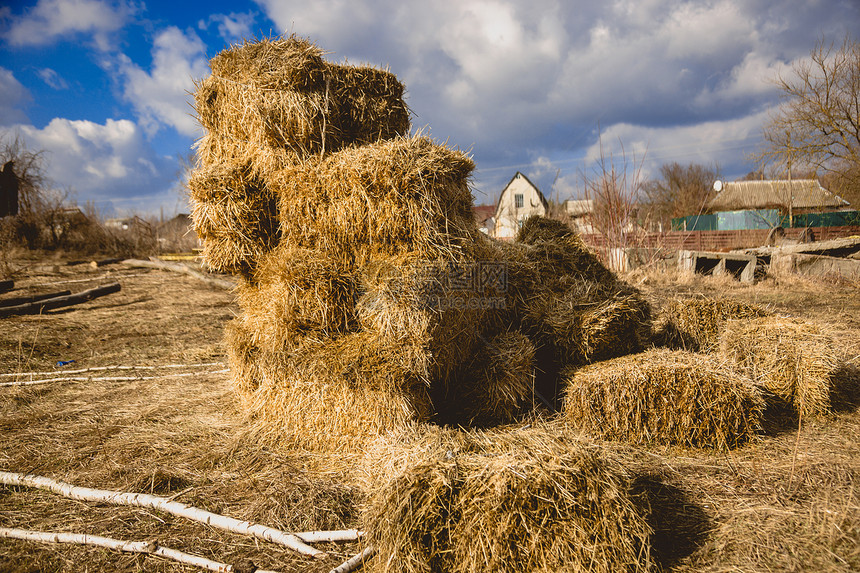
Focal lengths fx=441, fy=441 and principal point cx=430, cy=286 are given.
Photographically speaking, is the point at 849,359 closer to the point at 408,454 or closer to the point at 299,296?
the point at 408,454

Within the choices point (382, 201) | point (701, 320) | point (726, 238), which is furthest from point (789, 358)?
point (726, 238)

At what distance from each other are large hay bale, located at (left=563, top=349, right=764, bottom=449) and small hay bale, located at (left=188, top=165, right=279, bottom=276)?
3.33 metres

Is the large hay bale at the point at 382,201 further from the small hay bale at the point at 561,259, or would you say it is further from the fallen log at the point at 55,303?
the fallen log at the point at 55,303

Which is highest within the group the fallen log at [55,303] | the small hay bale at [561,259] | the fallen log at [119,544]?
the small hay bale at [561,259]

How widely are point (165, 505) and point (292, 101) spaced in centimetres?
338

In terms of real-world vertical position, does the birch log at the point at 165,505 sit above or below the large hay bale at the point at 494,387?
below

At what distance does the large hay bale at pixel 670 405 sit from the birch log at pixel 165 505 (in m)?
2.50

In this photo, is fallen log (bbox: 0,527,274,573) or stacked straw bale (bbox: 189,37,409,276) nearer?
fallen log (bbox: 0,527,274,573)

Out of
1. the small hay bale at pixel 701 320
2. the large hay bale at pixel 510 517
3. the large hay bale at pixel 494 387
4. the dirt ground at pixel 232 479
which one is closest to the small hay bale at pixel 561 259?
the small hay bale at pixel 701 320

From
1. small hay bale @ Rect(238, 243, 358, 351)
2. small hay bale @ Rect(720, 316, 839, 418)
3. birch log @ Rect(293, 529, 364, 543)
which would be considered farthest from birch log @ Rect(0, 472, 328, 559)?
small hay bale @ Rect(720, 316, 839, 418)

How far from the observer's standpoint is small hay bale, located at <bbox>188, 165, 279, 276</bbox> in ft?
13.6

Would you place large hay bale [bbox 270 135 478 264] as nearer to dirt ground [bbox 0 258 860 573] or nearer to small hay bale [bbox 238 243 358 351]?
small hay bale [bbox 238 243 358 351]

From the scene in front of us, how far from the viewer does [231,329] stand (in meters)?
4.56

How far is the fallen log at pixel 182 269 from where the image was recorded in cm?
1300
